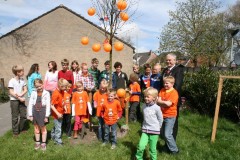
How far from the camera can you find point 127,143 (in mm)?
6059

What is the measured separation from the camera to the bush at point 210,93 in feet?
27.2

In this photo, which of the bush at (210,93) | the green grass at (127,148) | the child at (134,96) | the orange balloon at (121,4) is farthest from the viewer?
the bush at (210,93)

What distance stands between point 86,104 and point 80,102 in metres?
0.18

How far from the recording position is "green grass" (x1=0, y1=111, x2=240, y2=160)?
5199 millimetres

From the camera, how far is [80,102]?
6.37m

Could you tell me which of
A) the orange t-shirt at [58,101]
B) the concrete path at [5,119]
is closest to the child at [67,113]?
the orange t-shirt at [58,101]

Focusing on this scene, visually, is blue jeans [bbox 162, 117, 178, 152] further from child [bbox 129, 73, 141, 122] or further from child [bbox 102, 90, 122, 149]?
child [bbox 129, 73, 141, 122]

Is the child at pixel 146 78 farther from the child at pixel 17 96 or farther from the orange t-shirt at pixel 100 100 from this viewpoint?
the child at pixel 17 96

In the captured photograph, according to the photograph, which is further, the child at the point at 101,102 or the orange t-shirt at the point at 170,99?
the child at the point at 101,102

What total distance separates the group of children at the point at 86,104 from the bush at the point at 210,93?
9.41ft

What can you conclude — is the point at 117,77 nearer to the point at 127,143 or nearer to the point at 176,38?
the point at 127,143

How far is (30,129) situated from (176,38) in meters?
26.3

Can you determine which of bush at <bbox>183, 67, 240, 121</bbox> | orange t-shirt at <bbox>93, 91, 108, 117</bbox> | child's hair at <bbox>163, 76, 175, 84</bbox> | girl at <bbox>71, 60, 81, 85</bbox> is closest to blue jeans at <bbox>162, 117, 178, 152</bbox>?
child's hair at <bbox>163, 76, 175, 84</bbox>

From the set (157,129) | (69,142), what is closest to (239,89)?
(157,129)
